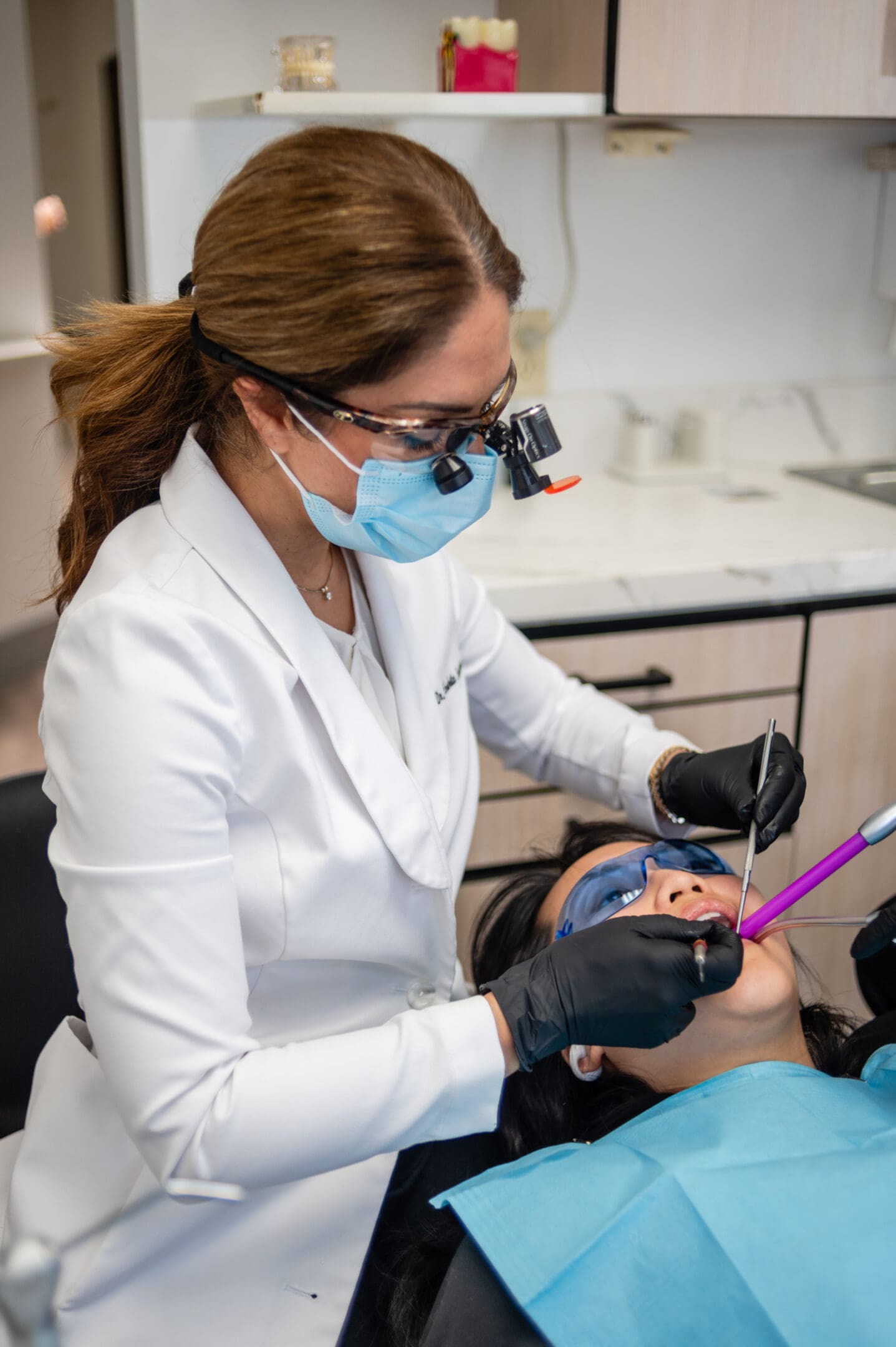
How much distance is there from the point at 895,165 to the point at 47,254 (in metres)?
5.20

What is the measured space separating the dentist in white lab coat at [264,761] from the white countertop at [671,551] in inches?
23.3

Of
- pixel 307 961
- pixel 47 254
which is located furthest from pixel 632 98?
pixel 47 254

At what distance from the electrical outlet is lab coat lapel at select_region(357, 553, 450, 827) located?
1189mm

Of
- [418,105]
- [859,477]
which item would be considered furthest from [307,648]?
[859,477]

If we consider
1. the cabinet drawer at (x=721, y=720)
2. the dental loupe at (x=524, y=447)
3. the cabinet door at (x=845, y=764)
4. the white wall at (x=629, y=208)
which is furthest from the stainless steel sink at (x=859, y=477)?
the dental loupe at (x=524, y=447)

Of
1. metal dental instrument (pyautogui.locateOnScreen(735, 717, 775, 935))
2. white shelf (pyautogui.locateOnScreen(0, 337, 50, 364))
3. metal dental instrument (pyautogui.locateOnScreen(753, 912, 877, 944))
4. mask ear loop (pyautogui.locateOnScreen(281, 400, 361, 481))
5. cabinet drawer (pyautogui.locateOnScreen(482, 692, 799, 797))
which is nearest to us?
mask ear loop (pyautogui.locateOnScreen(281, 400, 361, 481))

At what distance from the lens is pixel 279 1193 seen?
1069 mm

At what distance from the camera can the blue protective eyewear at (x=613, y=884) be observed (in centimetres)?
129

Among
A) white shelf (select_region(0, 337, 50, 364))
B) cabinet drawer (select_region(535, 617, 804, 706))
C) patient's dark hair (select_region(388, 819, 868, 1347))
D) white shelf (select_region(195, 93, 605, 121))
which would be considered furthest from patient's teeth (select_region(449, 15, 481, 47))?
white shelf (select_region(0, 337, 50, 364))

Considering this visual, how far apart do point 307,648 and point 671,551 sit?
39.1 inches

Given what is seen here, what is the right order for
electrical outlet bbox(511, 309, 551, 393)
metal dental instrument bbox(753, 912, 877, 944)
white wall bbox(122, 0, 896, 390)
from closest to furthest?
metal dental instrument bbox(753, 912, 877, 944) < white wall bbox(122, 0, 896, 390) < electrical outlet bbox(511, 309, 551, 393)

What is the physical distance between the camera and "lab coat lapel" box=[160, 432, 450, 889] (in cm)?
105

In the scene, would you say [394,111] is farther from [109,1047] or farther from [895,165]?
[109,1047]

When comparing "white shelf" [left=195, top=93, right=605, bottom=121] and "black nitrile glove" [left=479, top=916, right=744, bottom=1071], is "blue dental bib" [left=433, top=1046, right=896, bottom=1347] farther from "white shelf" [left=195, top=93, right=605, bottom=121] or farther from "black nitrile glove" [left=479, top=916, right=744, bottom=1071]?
"white shelf" [left=195, top=93, right=605, bottom=121]
